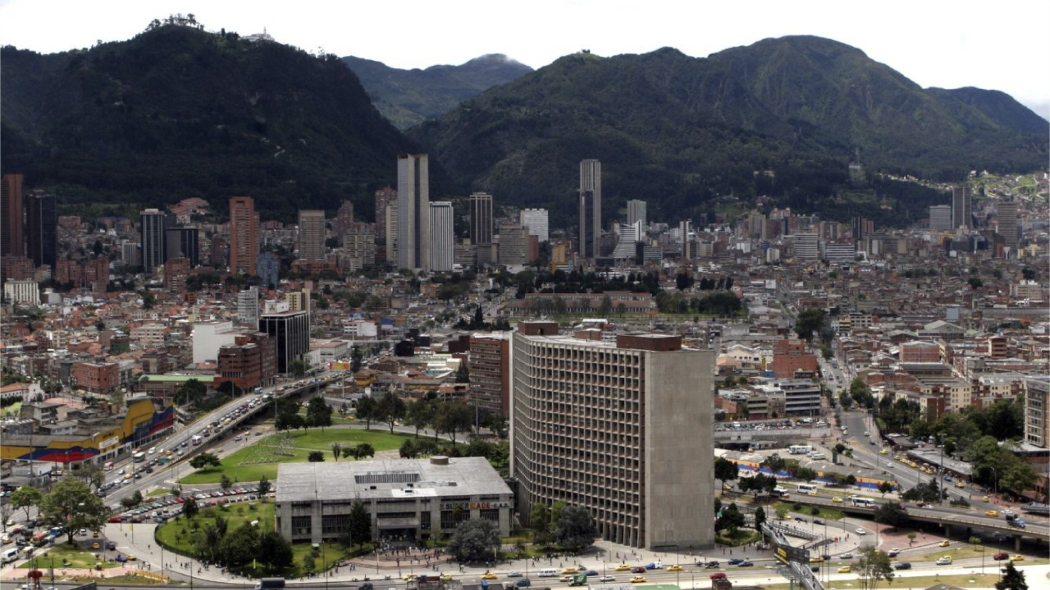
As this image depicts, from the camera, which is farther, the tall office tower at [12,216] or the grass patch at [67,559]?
the tall office tower at [12,216]

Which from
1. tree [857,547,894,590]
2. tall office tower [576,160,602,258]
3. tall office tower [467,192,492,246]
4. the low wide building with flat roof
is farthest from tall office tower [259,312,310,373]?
tall office tower [576,160,602,258]

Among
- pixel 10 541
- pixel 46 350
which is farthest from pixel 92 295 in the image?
pixel 10 541

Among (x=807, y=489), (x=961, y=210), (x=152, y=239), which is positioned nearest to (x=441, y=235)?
(x=152, y=239)

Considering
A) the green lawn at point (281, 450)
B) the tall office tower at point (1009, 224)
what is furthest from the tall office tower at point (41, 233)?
the tall office tower at point (1009, 224)

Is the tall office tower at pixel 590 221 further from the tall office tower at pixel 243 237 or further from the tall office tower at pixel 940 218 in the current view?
the tall office tower at pixel 940 218

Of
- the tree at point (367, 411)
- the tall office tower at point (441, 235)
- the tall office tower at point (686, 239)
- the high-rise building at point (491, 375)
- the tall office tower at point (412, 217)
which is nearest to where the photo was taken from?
the tree at point (367, 411)
